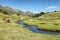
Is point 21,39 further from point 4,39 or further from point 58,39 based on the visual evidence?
point 58,39

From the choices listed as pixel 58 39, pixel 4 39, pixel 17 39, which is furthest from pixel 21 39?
pixel 58 39

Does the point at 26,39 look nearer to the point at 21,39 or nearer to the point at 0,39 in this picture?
the point at 21,39

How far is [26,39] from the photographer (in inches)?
1189

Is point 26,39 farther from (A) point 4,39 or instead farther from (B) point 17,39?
(A) point 4,39

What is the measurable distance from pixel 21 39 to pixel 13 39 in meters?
1.64

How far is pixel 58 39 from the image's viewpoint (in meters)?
34.7

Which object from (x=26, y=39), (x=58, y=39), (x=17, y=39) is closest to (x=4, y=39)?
(x=17, y=39)

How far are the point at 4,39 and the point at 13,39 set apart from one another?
184 centimetres

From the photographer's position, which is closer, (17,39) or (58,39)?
(17,39)

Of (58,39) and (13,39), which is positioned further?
(58,39)

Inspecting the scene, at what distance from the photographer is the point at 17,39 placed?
29344 millimetres

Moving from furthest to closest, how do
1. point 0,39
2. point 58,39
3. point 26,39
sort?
1. point 58,39
2. point 26,39
3. point 0,39

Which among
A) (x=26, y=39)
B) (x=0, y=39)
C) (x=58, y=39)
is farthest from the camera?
(x=58, y=39)

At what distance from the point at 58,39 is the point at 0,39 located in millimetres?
14108
